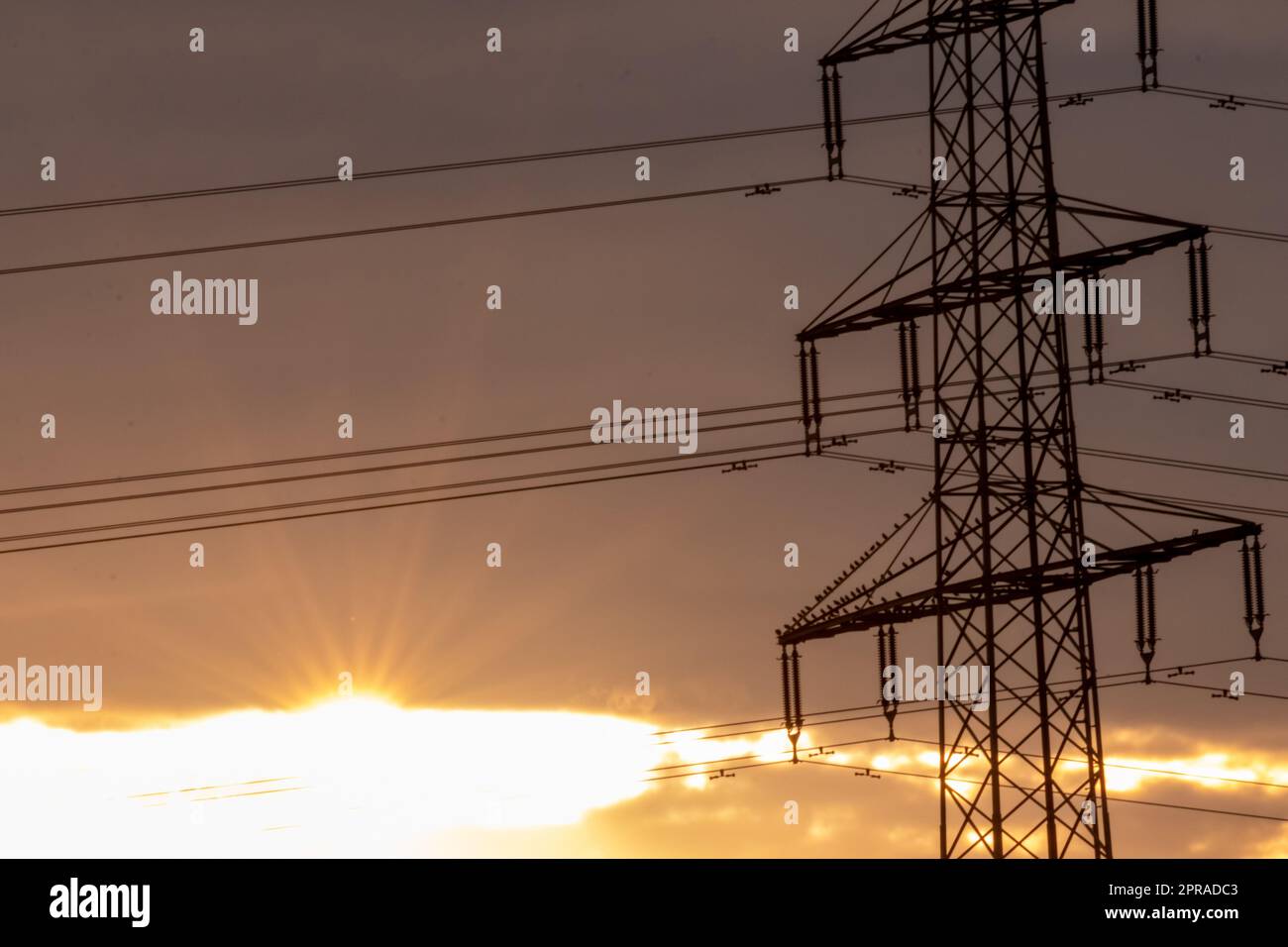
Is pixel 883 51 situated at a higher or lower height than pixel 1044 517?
higher

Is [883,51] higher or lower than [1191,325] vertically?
higher

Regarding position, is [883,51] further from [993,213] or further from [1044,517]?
[1044,517]
